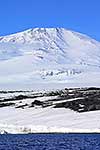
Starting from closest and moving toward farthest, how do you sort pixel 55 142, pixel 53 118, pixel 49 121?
pixel 55 142 → pixel 49 121 → pixel 53 118

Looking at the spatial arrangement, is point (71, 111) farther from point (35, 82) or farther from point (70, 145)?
point (35, 82)

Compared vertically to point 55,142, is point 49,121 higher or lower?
higher

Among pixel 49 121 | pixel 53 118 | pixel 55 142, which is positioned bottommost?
pixel 55 142

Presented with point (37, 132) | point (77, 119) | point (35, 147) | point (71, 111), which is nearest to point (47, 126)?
point (37, 132)

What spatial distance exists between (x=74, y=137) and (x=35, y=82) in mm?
148997

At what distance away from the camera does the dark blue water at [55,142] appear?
39.6 m

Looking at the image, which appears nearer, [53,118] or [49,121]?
[49,121]

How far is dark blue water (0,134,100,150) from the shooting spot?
1561 inches

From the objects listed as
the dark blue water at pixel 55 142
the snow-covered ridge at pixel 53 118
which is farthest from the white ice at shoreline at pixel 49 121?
the dark blue water at pixel 55 142

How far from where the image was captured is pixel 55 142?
44031 millimetres

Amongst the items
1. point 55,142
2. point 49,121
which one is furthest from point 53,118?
point 55,142

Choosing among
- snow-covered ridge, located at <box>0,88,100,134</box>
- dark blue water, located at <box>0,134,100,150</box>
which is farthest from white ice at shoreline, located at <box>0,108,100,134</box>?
dark blue water, located at <box>0,134,100,150</box>

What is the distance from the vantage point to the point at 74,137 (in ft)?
159

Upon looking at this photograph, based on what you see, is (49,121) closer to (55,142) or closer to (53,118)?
(53,118)
